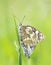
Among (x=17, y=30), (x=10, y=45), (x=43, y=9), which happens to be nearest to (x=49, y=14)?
(x=43, y=9)

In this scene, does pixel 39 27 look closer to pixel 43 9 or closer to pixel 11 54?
pixel 43 9

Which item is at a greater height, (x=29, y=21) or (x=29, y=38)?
(x=29, y=21)

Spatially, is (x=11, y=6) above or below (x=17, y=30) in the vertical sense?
above
